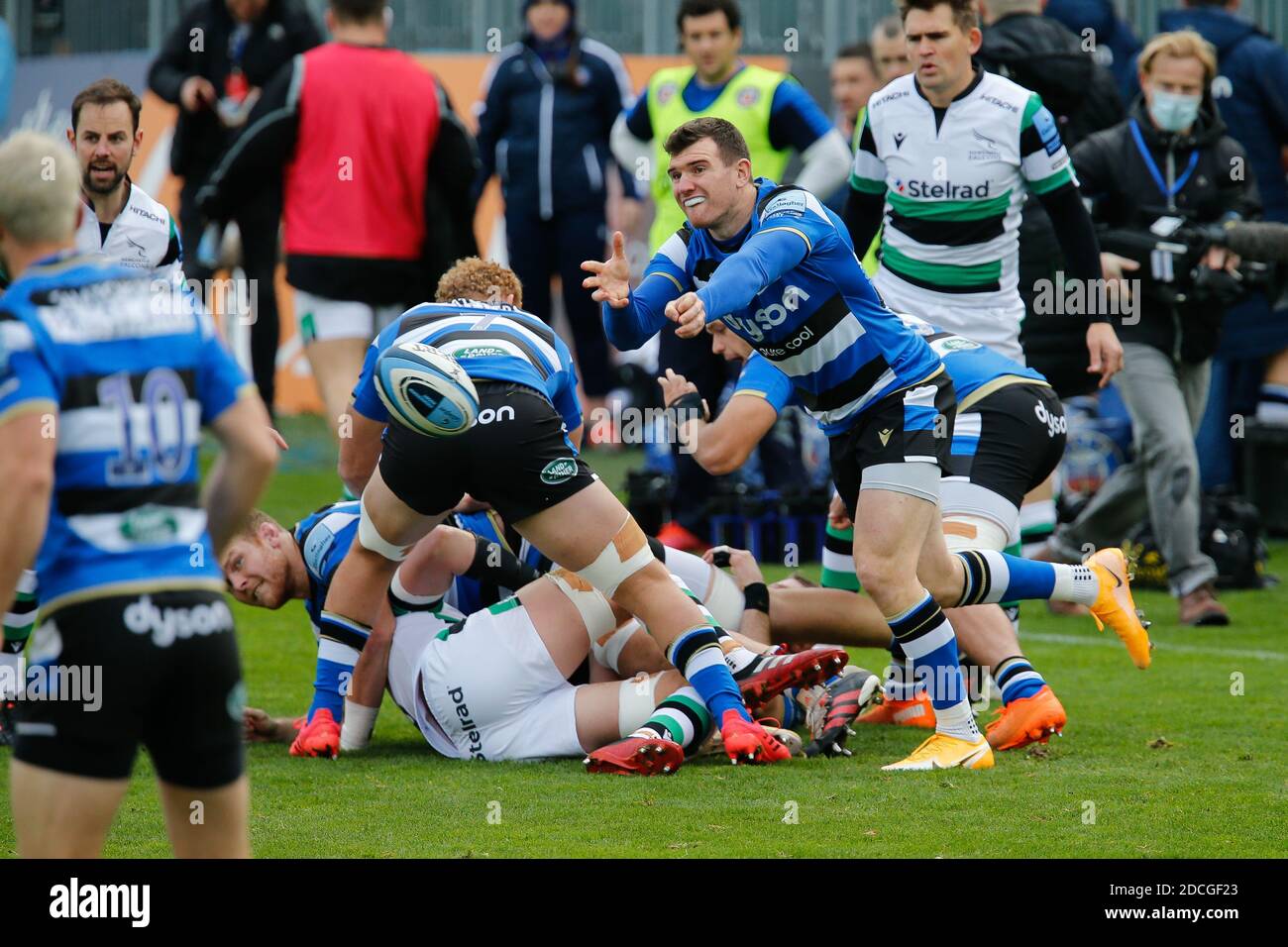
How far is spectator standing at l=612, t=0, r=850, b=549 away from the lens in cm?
952

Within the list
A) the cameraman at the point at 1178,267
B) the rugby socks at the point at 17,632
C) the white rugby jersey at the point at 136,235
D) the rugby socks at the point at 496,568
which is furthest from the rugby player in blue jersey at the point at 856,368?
the cameraman at the point at 1178,267

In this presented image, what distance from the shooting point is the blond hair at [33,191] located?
330 cm

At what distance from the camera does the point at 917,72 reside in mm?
6984

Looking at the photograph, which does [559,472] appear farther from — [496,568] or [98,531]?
[98,531]

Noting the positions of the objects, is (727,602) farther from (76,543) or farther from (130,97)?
(76,543)

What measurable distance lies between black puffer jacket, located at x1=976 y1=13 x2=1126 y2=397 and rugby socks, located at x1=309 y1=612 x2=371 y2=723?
12.5ft

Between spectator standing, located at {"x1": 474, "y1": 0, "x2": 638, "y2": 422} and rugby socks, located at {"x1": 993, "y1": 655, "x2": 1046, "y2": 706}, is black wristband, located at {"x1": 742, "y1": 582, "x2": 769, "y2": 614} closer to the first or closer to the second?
rugby socks, located at {"x1": 993, "y1": 655, "x2": 1046, "y2": 706}

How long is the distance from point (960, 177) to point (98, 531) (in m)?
4.44

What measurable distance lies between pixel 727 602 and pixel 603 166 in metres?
5.44

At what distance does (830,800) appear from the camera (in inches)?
201

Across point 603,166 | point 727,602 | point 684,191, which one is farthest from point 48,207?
point 603,166

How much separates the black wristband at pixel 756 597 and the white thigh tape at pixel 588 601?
2.38 feet

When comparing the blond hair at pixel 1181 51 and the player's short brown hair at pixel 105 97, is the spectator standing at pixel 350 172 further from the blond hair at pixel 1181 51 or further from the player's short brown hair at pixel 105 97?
the blond hair at pixel 1181 51

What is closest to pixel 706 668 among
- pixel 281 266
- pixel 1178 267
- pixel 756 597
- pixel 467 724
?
pixel 467 724
